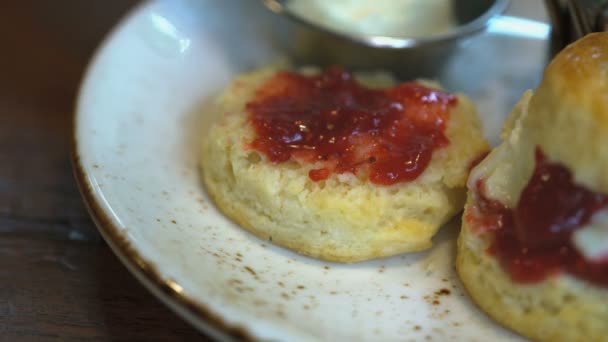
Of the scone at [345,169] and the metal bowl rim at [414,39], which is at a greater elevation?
the metal bowl rim at [414,39]

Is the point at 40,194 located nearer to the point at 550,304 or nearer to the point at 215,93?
the point at 215,93

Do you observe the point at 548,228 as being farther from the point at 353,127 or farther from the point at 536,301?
the point at 353,127

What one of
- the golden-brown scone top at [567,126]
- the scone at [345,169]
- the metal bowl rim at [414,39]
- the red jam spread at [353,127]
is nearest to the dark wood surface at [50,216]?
the scone at [345,169]

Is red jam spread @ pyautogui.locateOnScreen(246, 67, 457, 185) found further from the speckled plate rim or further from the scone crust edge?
the speckled plate rim

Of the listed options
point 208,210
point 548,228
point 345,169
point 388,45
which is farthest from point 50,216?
point 548,228

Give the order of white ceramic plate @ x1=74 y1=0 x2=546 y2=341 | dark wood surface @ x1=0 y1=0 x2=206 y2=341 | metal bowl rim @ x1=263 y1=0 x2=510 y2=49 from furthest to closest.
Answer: metal bowl rim @ x1=263 y1=0 x2=510 y2=49
dark wood surface @ x1=0 y1=0 x2=206 y2=341
white ceramic plate @ x1=74 y1=0 x2=546 y2=341

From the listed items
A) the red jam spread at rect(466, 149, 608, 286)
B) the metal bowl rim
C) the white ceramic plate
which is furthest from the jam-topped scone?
the metal bowl rim

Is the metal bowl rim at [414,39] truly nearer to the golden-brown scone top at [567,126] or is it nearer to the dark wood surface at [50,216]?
the golden-brown scone top at [567,126]
